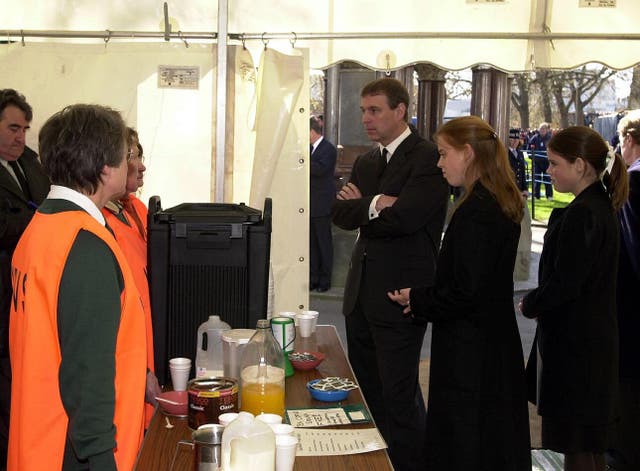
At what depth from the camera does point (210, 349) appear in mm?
2078

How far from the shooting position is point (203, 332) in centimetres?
210

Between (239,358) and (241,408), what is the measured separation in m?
0.14

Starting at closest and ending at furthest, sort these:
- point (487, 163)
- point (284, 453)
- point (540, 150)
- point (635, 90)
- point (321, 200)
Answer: point (284, 453) < point (487, 163) < point (321, 200) < point (540, 150) < point (635, 90)

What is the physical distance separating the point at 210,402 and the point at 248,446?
46 cm

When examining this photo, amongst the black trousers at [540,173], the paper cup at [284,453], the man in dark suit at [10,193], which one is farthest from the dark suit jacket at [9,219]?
the black trousers at [540,173]

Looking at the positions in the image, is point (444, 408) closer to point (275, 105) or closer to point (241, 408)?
point (241, 408)

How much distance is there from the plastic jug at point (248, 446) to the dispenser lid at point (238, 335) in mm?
578

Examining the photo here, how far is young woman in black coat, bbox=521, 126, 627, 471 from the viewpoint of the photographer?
9.02 feet

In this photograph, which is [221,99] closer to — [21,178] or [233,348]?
[21,178]

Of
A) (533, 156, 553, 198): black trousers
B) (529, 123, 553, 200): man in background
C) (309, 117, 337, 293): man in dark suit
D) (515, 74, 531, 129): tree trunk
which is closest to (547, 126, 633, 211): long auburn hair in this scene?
(309, 117, 337, 293): man in dark suit

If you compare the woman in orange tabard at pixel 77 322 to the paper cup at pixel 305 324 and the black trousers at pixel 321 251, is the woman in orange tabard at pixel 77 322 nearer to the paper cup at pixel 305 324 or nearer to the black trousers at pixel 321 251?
the paper cup at pixel 305 324

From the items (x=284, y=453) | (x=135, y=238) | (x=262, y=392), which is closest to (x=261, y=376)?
(x=262, y=392)

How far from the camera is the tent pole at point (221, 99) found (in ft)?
12.2

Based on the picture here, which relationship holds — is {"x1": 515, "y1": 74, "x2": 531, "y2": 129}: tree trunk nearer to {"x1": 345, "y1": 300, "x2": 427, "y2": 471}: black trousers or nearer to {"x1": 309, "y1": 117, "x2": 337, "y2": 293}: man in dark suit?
{"x1": 309, "y1": 117, "x2": 337, "y2": 293}: man in dark suit
